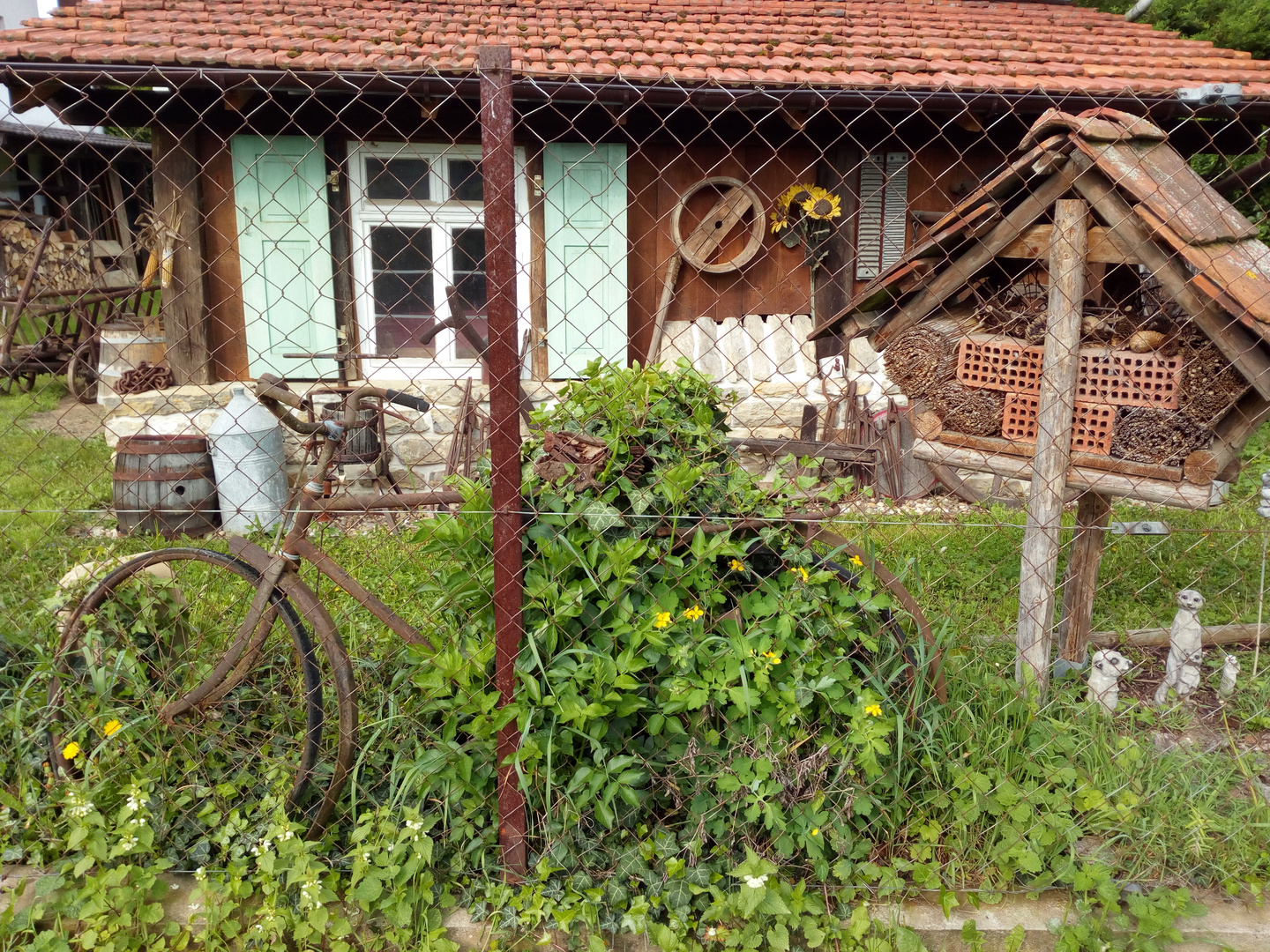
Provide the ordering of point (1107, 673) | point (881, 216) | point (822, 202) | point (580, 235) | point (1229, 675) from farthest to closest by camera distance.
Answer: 1. point (881, 216)
2. point (822, 202)
3. point (580, 235)
4. point (1229, 675)
5. point (1107, 673)

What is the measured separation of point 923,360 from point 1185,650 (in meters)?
1.54

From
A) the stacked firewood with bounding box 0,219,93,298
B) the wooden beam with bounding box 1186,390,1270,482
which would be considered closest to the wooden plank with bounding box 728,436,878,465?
the wooden beam with bounding box 1186,390,1270,482

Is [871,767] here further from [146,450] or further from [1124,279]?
[146,450]

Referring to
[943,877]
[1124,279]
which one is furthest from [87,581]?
[1124,279]

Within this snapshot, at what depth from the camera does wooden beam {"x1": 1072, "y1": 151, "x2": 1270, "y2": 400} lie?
231cm

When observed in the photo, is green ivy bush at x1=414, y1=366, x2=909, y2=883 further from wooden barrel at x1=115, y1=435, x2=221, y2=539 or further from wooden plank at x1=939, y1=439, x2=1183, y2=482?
wooden barrel at x1=115, y1=435, x2=221, y2=539

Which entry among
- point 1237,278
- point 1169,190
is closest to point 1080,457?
point 1237,278

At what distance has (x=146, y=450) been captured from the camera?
17.7ft

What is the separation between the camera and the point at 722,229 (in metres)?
7.05

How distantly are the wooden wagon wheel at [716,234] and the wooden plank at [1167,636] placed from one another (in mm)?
4062

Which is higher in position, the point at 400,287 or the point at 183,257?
the point at 183,257

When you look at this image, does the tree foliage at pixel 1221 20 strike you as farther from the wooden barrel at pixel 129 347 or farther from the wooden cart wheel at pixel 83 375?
the wooden cart wheel at pixel 83 375

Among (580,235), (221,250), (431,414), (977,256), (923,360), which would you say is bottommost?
(431,414)

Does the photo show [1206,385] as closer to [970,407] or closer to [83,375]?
[970,407]
